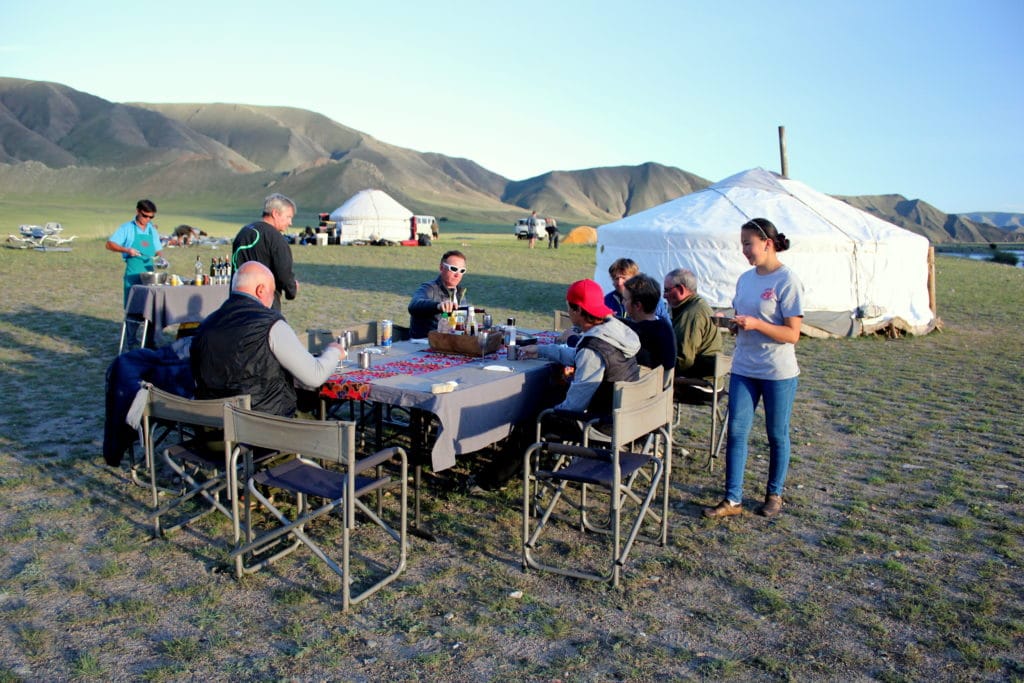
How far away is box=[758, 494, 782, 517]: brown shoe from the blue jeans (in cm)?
20

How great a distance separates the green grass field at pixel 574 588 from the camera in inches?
124

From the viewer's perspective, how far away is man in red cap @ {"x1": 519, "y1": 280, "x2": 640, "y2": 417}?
433 cm

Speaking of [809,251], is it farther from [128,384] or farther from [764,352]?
[128,384]

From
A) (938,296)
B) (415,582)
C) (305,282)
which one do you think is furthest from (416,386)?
(938,296)

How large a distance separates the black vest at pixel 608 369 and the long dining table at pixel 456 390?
47 centimetres

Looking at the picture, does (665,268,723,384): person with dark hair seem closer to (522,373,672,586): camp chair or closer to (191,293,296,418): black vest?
(522,373,672,586): camp chair

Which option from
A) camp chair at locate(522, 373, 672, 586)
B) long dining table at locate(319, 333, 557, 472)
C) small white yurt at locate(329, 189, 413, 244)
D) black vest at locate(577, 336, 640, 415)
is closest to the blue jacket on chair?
long dining table at locate(319, 333, 557, 472)

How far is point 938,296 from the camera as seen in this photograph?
18812mm

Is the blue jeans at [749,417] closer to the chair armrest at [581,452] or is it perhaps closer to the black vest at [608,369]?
the black vest at [608,369]

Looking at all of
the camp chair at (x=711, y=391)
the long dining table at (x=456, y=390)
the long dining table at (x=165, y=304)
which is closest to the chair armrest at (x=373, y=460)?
the long dining table at (x=456, y=390)

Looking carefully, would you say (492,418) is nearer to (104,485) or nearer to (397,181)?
(104,485)

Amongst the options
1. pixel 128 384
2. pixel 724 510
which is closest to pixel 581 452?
Result: pixel 724 510

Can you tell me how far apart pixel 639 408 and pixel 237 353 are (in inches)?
80.0

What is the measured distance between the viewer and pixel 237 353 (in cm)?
398
